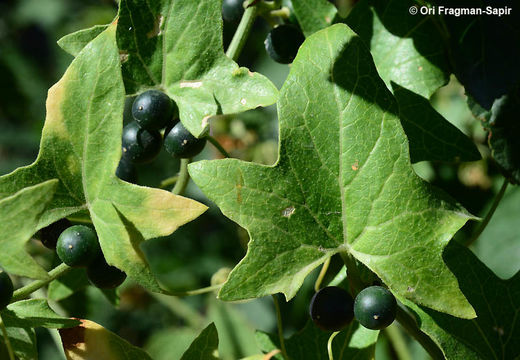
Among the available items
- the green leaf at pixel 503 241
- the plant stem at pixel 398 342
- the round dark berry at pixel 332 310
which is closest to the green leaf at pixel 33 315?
the round dark berry at pixel 332 310

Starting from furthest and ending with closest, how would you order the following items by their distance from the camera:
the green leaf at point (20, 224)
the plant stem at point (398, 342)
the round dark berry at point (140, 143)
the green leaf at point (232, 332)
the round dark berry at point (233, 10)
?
the green leaf at point (232, 332) < the plant stem at point (398, 342) < the round dark berry at point (233, 10) < the round dark berry at point (140, 143) < the green leaf at point (20, 224)

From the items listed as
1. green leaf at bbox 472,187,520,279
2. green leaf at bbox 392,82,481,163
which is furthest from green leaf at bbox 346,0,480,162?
green leaf at bbox 472,187,520,279

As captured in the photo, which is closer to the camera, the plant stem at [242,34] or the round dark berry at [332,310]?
the round dark berry at [332,310]

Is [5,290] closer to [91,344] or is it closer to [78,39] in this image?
[91,344]

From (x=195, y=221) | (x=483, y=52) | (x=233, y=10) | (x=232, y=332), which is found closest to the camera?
(x=483, y=52)

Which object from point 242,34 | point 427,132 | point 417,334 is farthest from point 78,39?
point 417,334

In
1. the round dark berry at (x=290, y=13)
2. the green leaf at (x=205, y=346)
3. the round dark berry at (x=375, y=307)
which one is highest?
the round dark berry at (x=290, y=13)

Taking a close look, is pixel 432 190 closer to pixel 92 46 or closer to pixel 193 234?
pixel 92 46

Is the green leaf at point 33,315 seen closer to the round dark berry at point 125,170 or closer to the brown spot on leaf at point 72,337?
the brown spot on leaf at point 72,337
